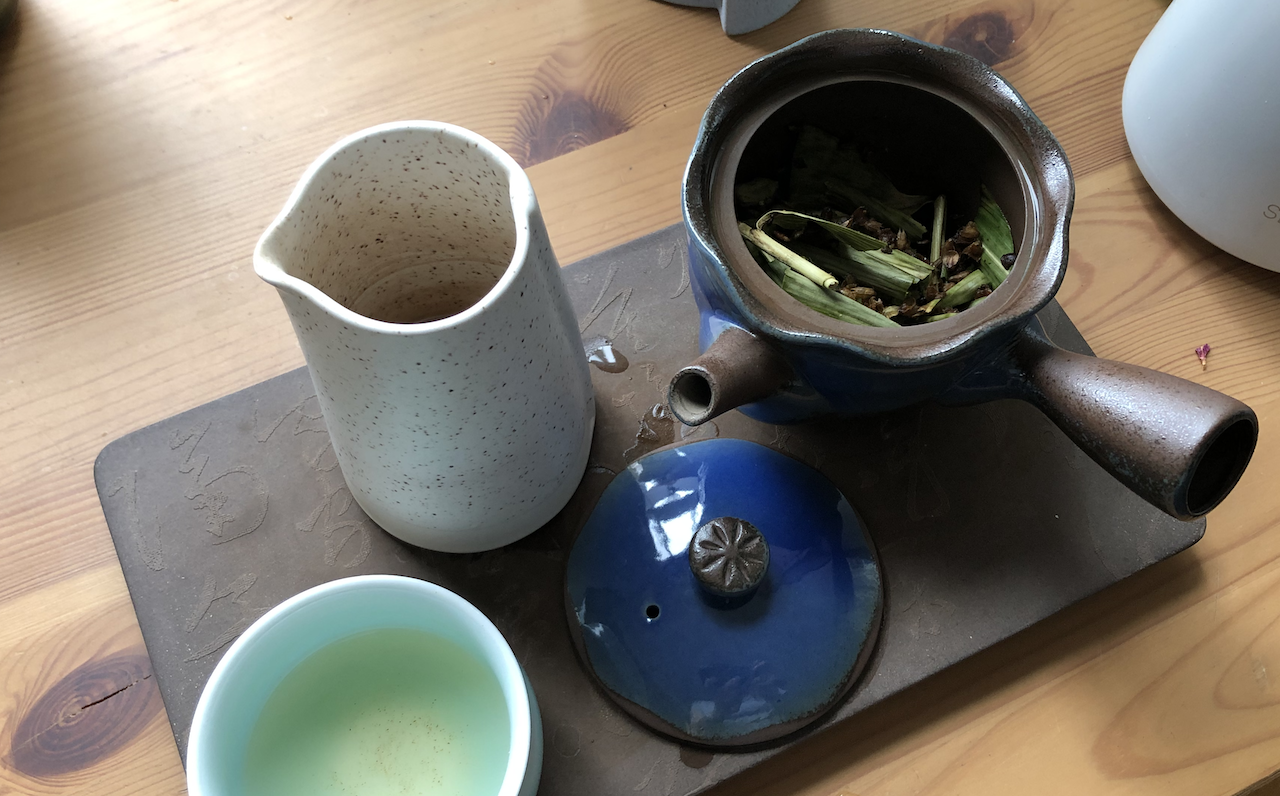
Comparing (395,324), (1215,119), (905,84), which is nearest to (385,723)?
(395,324)

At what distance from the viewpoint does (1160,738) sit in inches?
17.0

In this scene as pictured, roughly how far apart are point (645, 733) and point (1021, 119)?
12.6 inches

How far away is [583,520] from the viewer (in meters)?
0.46

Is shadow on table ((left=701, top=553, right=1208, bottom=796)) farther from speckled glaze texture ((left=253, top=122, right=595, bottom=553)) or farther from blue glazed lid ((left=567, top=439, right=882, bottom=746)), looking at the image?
speckled glaze texture ((left=253, top=122, right=595, bottom=553))

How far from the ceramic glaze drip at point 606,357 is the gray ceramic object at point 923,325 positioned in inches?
2.5

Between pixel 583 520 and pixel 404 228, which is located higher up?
pixel 404 228

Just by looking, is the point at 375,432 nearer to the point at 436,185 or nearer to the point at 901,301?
the point at 436,185

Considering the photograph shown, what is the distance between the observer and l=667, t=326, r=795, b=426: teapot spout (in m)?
0.36

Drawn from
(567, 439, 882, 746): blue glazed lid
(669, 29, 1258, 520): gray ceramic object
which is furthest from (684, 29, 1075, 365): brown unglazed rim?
(567, 439, 882, 746): blue glazed lid

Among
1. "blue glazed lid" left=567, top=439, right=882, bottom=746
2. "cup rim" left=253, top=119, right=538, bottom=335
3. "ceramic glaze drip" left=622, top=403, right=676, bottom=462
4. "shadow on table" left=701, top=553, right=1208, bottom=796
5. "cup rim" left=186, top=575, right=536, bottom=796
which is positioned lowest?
"shadow on table" left=701, top=553, right=1208, bottom=796

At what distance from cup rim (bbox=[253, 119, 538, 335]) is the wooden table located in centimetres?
19

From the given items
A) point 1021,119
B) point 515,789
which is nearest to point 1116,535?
point 1021,119

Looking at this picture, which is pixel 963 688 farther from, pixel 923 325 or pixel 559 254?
pixel 559 254

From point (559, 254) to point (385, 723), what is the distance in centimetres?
27
